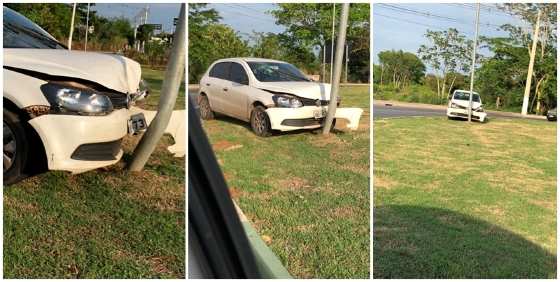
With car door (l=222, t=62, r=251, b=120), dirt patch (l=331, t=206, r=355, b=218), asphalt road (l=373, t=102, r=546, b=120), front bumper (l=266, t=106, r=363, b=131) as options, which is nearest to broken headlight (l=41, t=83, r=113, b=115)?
car door (l=222, t=62, r=251, b=120)

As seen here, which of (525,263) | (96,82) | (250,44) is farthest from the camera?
(525,263)

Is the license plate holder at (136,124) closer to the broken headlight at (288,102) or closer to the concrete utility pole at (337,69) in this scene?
the broken headlight at (288,102)

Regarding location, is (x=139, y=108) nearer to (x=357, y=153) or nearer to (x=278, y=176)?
(x=278, y=176)

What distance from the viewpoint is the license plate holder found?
2732mm

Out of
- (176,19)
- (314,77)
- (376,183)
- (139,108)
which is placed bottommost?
(376,183)

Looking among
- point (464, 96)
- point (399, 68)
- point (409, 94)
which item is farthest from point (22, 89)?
point (464, 96)

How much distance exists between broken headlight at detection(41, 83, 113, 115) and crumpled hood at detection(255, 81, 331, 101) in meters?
0.85

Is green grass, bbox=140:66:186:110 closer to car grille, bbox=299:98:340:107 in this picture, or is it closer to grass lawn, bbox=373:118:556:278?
car grille, bbox=299:98:340:107

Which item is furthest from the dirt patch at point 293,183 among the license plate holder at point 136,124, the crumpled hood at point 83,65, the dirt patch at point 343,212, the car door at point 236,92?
the crumpled hood at point 83,65

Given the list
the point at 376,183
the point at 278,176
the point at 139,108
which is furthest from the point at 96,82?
the point at 376,183

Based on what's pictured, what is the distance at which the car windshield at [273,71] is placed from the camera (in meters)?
2.85

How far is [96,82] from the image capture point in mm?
2615

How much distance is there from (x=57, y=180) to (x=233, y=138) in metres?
0.93

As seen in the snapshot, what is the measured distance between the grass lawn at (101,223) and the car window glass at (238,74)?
1.30ft
